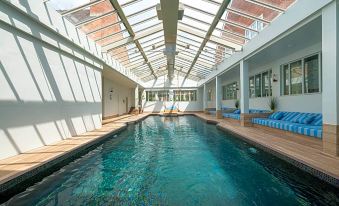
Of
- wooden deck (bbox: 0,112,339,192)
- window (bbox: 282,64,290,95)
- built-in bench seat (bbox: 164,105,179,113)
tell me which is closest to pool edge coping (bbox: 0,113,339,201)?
wooden deck (bbox: 0,112,339,192)

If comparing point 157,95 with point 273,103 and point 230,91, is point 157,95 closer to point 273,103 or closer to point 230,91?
point 230,91

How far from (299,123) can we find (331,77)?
105 inches

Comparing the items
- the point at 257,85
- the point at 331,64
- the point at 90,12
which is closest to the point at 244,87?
the point at 257,85

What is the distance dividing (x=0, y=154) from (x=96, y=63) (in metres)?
5.29

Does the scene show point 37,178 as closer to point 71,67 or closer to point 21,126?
point 21,126

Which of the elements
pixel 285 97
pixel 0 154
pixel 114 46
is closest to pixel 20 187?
pixel 0 154

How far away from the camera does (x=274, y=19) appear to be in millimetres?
5914

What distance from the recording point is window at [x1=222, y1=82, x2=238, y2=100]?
14.6 meters

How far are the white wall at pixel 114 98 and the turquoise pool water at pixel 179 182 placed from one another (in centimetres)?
866

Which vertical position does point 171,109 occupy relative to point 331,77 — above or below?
below

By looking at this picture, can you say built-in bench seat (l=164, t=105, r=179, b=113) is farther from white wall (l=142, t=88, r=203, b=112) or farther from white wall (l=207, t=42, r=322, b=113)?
white wall (l=207, t=42, r=322, b=113)

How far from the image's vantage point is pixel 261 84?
1028cm

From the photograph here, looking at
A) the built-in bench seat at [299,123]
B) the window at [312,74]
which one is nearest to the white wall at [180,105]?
the built-in bench seat at [299,123]

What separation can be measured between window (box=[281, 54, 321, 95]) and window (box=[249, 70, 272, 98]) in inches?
45.5
